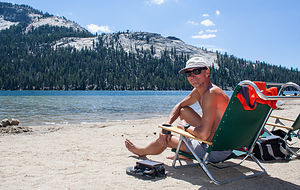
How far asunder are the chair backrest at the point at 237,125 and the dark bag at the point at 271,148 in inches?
44.3

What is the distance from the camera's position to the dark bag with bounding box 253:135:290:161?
4676mm

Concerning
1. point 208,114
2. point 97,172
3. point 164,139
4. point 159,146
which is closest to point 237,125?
point 208,114

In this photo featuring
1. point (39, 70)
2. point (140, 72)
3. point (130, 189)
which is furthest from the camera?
point (140, 72)

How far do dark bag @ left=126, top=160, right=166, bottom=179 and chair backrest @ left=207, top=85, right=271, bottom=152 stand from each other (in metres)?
0.88

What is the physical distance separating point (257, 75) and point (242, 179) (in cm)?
21116

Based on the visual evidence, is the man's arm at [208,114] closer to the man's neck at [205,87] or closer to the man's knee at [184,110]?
the man's neck at [205,87]

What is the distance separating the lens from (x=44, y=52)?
184500 mm

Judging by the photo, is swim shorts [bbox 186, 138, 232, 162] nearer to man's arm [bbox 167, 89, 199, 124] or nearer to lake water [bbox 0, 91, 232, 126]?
man's arm [bbox 167, 89, 199, 124]

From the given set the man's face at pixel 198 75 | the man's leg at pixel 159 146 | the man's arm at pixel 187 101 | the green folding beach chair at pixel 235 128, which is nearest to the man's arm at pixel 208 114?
the green folding beach chair at pixel 235 128

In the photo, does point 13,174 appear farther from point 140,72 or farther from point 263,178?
point 140,72

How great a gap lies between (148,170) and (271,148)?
8.55 feet

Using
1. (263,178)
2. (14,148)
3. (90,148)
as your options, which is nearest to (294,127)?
(263,178)

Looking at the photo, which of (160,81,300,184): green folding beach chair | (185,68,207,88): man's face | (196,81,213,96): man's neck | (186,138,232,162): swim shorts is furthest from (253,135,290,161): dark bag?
(185,68,207,88): man's face

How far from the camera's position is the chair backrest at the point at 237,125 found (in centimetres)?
316
